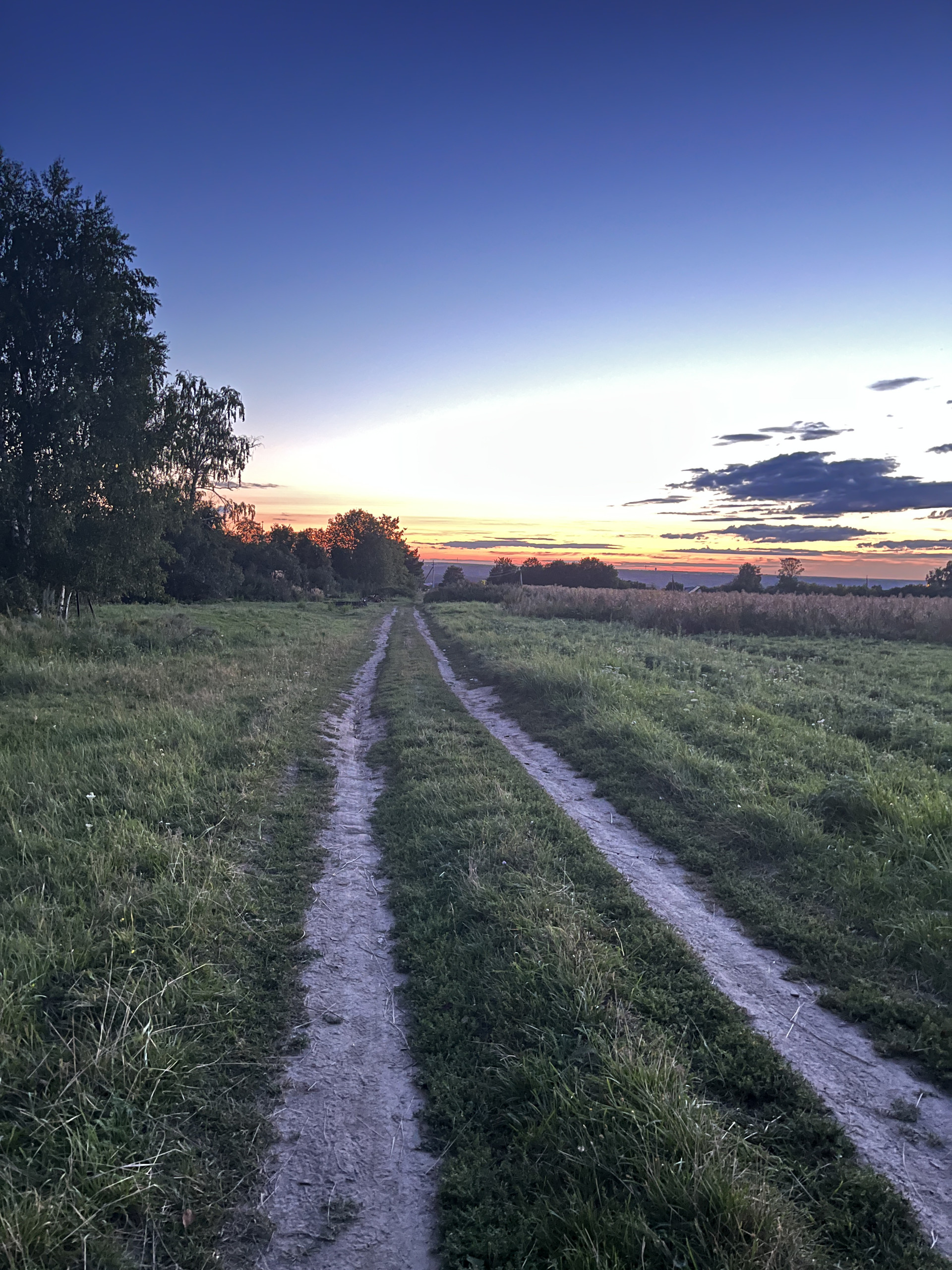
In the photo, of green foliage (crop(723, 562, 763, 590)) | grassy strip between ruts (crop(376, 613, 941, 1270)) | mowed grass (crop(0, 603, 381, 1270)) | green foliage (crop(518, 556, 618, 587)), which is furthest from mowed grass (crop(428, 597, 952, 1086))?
green foliage (crop(518, 556, 618, 587))

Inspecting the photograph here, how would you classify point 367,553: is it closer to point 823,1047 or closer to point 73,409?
point 73,409

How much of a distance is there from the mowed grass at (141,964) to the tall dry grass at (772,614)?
27.0 meters

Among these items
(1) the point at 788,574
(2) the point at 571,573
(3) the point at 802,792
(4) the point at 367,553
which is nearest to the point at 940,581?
(1) the point at 788,574

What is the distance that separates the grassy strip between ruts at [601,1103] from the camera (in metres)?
2.63

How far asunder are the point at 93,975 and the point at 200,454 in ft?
144

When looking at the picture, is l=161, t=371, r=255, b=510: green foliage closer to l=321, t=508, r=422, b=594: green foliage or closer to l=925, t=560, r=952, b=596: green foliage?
l=321, t=508, r=422, b=594: green foliage

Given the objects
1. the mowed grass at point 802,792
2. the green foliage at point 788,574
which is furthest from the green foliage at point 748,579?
the mowed grass at point 802,792

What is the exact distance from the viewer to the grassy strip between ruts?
263 centimetres

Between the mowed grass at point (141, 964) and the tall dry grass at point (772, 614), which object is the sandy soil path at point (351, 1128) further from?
the tall dry grass at point (772, 614)

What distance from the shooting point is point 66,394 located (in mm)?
20766

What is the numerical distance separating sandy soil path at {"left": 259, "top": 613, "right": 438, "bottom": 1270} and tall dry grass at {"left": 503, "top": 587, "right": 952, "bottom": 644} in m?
28.8

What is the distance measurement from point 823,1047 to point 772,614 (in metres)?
32.8

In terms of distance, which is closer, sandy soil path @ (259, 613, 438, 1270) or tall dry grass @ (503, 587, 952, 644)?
sandy soil path @ (259, 613, 438, 1270)

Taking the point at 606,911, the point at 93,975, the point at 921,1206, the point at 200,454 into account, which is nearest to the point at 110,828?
the point at 93,975
